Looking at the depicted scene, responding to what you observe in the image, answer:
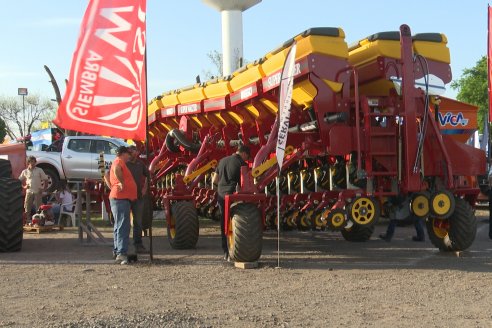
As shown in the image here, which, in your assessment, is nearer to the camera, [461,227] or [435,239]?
[461,227]

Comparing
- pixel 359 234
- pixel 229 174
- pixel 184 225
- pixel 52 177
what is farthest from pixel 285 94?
pixel 52 177

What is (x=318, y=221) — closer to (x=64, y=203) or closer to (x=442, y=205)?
(x=442, y=205)

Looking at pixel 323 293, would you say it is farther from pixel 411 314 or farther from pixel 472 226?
pixel 472 226

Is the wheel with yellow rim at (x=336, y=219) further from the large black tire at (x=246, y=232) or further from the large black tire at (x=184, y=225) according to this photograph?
the large black tire at (x=184, y=225)

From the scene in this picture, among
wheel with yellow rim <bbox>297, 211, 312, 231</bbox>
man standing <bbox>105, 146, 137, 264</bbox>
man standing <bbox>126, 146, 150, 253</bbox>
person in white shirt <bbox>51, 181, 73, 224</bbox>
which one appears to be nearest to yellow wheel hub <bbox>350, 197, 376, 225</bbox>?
wheel with yellow rim <bbox>297, 211, 312, 231</bbox>

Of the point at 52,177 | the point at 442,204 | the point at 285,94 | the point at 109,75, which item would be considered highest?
the point at 109,75

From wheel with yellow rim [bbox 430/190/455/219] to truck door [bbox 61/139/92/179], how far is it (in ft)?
46.4

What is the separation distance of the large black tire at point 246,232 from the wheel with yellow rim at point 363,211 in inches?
47.6

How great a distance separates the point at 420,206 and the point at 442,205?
0.28m

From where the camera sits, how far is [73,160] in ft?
69.9

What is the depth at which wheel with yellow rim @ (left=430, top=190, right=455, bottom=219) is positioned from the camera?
29.8 ft

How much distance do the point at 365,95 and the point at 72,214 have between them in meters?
9.18

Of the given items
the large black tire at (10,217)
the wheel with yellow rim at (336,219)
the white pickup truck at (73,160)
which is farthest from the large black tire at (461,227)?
the white pickup truck at (73,160)

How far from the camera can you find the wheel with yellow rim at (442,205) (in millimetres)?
9078
